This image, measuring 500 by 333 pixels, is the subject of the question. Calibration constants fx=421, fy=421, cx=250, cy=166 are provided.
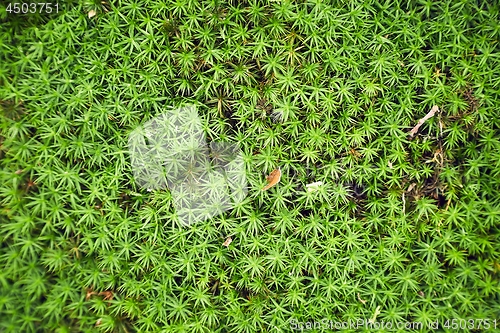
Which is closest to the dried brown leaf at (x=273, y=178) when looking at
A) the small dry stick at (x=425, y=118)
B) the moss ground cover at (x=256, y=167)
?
the moss ground cover at (x=256, y=167)

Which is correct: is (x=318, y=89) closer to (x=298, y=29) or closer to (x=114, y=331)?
(x=298, y=29)

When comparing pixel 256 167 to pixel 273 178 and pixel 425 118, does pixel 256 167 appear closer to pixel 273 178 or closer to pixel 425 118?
pixel 273 178

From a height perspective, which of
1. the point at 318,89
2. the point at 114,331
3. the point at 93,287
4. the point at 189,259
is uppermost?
the point at 318,89

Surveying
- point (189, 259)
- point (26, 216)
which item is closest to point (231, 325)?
point (189, 259)

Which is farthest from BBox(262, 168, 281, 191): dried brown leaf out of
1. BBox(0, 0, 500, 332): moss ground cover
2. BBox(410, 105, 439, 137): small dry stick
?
BBox(410, 105, 439, 137): small dry stick

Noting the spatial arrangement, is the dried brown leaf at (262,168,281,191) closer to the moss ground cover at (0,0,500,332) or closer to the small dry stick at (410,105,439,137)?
the moss ground cover at (0,0,500,332)

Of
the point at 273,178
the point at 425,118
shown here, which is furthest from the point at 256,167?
the point at 425,118

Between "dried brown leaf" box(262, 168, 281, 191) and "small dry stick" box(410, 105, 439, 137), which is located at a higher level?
"small dry stick" box(410, 105, 439, 137)

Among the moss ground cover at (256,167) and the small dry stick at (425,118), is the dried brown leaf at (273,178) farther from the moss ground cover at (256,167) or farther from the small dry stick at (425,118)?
the small dry stick at (425,118)
